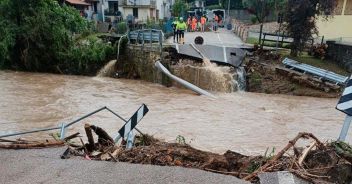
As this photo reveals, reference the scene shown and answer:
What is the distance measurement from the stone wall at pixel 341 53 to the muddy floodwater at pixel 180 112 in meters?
3.31

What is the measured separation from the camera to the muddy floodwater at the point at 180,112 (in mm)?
11516

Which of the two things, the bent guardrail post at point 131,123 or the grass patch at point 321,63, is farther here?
the grass patch at point 321,63

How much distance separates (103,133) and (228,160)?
2072mm

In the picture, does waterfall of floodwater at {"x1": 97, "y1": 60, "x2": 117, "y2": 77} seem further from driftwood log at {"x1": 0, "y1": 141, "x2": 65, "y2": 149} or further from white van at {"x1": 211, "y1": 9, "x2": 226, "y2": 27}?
white van at {"x1": 211, "y1": 9, "x2": 226, "y2": 27}

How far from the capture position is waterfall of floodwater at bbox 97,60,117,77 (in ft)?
70.9

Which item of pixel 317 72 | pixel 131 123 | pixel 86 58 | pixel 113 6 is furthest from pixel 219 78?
pixel 113 6

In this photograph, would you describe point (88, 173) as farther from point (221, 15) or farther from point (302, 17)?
point (221, 15)

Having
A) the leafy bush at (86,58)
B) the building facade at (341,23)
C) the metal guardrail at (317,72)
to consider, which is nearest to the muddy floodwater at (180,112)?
the metal guardrail at (317,72)

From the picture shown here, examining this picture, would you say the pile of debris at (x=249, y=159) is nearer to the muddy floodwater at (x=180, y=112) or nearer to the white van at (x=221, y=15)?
the muddy floodwater at (x=180, y=112)

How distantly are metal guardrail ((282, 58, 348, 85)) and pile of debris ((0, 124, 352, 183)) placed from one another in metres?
13.4

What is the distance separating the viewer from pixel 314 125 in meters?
13.0

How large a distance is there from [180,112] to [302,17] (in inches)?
387

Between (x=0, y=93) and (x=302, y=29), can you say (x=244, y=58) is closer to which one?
(x=302, y=29)

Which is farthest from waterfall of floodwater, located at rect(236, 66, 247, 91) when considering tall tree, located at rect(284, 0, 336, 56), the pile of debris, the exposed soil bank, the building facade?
the pile of debris
